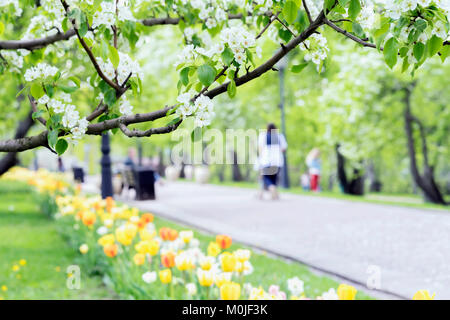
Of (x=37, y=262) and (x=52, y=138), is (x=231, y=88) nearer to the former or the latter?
(x=52, y=138)

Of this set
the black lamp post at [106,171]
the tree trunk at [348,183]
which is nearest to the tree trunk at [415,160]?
the tree trunk at [348,183]

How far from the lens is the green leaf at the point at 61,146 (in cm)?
184

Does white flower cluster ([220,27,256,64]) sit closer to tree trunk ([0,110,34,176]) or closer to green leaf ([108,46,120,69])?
green leaf ([108,46,120,69])

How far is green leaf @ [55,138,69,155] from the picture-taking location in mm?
1837

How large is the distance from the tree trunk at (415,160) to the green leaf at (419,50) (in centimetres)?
1221

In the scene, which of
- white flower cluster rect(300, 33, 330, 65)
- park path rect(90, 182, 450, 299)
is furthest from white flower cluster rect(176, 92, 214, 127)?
park path rect(90, 182, 450, 299)

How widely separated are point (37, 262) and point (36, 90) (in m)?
4.37

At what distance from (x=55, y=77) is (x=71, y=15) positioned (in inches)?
10.7

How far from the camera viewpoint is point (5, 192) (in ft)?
57.3

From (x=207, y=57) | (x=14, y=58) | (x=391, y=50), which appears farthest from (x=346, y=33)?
(x=14, y=58)

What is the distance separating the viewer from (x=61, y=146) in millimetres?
1864

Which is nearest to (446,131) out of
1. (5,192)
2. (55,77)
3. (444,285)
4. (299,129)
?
(299,129)

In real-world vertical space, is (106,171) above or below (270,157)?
below

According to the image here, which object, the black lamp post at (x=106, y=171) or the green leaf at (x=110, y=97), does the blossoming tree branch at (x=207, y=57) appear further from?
the black lamp post at (x=106, y=171)
